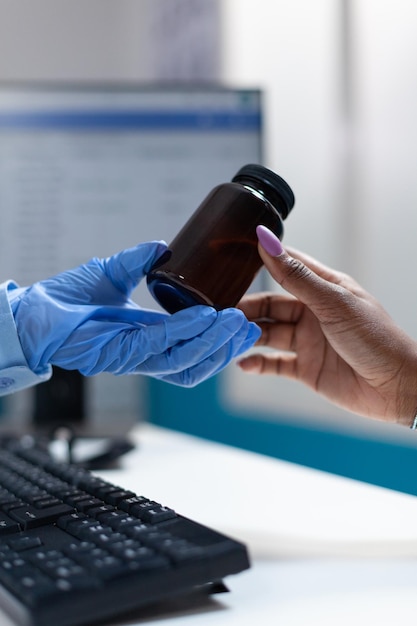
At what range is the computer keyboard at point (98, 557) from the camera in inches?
16.1

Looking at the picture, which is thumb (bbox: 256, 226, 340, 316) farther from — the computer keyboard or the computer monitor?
the computer monitor

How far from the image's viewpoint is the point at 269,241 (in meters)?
0.61

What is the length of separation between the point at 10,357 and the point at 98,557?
0.76ft

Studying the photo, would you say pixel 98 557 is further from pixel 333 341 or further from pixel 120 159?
pixel 120 159

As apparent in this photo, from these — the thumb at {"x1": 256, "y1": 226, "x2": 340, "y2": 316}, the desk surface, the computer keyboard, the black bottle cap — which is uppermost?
the black bottle cap

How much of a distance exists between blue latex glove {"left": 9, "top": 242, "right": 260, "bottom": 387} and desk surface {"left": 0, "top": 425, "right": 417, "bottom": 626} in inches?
5.9

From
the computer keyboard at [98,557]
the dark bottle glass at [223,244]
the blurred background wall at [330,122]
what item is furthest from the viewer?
the blurred background wall at [330,122]

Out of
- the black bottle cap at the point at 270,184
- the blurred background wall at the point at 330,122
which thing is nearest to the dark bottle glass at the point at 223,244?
the black bottle cap at the point at 270,184

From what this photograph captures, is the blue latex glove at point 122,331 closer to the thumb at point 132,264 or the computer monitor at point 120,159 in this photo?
the thumb at point 132,264

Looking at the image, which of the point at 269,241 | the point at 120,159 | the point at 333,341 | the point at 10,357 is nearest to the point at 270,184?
the point at 269,241

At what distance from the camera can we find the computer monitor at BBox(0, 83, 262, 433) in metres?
1.09

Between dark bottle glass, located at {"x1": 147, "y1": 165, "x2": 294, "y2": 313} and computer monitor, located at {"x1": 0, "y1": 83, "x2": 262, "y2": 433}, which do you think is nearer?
dark bottle glass, located at {"x1": 147, "y1": 165, "x2": 294, "y2": 313}

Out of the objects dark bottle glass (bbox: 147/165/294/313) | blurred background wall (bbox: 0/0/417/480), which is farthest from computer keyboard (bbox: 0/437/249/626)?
blurred background wall (bbox: 0/0/417/480)

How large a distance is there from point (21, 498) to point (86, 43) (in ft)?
4.24
